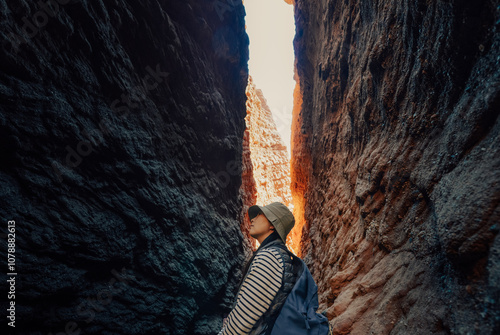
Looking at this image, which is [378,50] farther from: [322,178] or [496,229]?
[322,178]

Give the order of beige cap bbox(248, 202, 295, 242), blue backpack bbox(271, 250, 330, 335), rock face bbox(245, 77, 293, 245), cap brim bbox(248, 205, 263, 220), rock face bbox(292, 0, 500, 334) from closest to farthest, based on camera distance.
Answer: rock face bbox(292, 0, 500, 334)
blue backpack bbox(271, 250, 330, 335)
beige cap bbox(248, 202, 295, 242)
cap brim bbox(248, 205, 263, 220)
rock face bbox(245, 77, 293, 245)

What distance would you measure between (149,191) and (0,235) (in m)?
1.76

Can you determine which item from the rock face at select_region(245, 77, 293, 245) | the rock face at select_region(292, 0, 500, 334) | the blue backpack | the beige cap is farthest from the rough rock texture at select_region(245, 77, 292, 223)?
the blue backpack

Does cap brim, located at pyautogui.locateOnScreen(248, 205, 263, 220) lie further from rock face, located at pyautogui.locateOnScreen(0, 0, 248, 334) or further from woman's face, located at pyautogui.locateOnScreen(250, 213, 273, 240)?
rock face, located at pyautogui.locateOnScreen(0, 0, 248, 334)

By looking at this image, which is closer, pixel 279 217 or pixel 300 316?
pixel 300 316

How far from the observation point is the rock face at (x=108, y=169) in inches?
90.3

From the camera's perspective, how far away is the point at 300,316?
4.70 feet

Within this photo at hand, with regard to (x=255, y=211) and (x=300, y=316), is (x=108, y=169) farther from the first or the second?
(x=300, y=316)

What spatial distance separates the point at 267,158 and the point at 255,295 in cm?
2292

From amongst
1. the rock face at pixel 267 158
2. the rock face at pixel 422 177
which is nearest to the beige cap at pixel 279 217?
the rock face at pixel 422 177

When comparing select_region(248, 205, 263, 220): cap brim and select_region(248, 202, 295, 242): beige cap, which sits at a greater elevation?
select_region(248, 205, 263, 220): cap brim

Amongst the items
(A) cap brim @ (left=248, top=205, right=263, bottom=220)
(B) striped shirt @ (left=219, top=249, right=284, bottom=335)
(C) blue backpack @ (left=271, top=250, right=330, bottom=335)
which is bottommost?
(C) blue backpack @ (left=271, top=250, right=330, bottom=335)

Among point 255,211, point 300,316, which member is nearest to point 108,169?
point 255,211

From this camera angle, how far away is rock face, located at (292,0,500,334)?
1138 mm
